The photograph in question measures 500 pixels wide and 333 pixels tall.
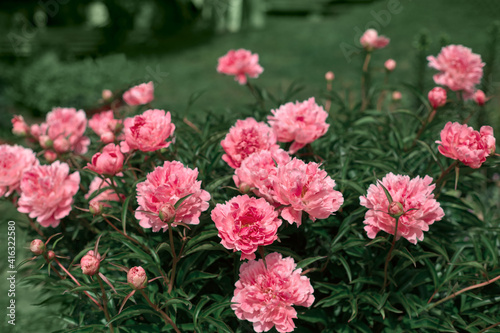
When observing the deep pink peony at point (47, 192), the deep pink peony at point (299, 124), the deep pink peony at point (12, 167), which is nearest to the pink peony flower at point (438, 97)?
the deep pink peony at point (299, 124)

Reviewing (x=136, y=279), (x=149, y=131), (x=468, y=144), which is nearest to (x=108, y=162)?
(x=149, y=131)

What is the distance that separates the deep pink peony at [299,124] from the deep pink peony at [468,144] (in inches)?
14.6

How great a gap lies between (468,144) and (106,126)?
1263 mm

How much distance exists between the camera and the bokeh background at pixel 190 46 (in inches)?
221

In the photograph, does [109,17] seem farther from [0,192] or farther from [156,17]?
[0,192]

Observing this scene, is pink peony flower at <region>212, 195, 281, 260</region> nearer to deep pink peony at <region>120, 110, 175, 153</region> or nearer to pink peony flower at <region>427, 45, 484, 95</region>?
deep pink peony at <region>120, 110, 175, 153</region>

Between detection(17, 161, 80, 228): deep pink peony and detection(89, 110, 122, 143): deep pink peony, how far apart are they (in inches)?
6.6

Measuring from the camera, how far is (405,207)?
4.01 feet

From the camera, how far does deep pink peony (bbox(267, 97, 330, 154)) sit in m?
1.47

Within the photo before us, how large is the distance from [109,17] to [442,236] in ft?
23.3

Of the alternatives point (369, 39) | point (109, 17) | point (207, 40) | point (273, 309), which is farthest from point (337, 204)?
point (207, 40)

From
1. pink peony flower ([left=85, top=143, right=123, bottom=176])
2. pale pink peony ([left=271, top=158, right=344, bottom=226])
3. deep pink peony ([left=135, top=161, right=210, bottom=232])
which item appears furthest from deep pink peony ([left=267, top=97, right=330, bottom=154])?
pink peony flower ([left=85, top=143, right=123, bottom=176])

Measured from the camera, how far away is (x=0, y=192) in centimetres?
153

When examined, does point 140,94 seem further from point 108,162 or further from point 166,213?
point 166,213
